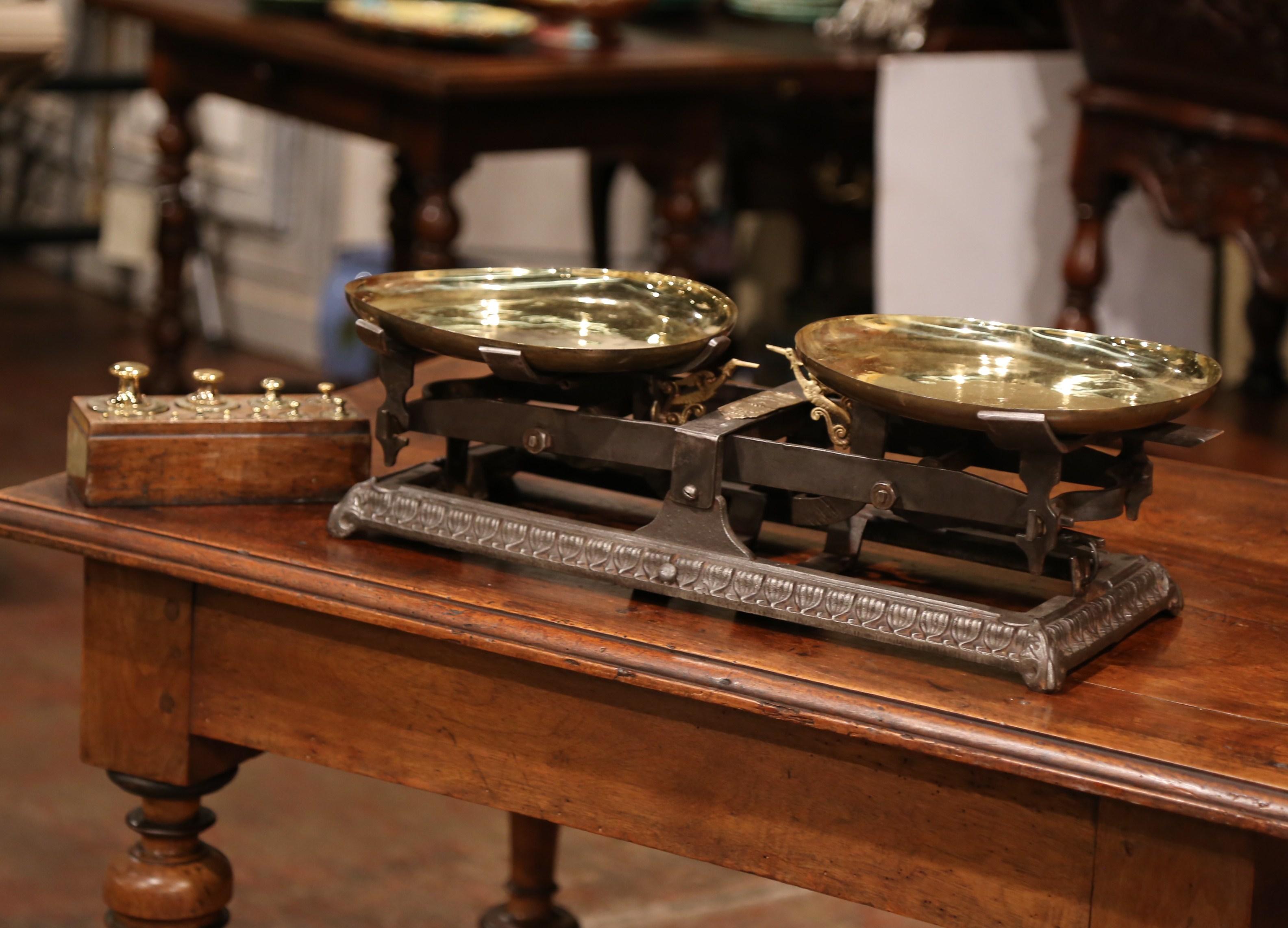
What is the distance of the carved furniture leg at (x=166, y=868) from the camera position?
1.13 m

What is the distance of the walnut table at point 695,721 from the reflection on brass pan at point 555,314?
137mm

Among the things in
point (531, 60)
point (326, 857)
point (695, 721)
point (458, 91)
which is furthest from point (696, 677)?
point (531, 60)

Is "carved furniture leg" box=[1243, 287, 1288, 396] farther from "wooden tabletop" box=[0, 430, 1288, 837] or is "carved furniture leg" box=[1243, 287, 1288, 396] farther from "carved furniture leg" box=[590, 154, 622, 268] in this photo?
"wooden tabletop" box=[0, 430, 1288, 837]

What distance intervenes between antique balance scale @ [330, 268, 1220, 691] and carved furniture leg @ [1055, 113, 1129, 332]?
5.11 feet

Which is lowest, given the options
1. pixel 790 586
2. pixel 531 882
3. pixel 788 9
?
pixel 531 882

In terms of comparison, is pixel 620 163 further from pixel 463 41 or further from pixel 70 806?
pixel 70 806

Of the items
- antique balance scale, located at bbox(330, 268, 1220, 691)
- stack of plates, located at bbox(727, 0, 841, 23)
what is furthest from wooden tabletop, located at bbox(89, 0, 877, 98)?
antique balance scale, located at bbox(330, 268, 1220, 691)

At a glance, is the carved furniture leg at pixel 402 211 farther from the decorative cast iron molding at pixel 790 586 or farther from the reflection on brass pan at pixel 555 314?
the decorative cast iron molding at pixel 790 586

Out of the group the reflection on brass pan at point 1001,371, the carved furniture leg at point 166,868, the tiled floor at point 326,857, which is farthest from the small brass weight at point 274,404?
the tiled floor at point 326,857

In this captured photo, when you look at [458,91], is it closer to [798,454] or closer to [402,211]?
[402,211]

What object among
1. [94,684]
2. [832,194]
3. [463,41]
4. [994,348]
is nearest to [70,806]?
[94,684]

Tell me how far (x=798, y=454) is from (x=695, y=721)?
16 centimetres

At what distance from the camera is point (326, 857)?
83.0 inches

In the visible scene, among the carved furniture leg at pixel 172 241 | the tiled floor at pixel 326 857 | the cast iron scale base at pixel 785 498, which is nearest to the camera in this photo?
the cast iron scale base at pixel 785 498
